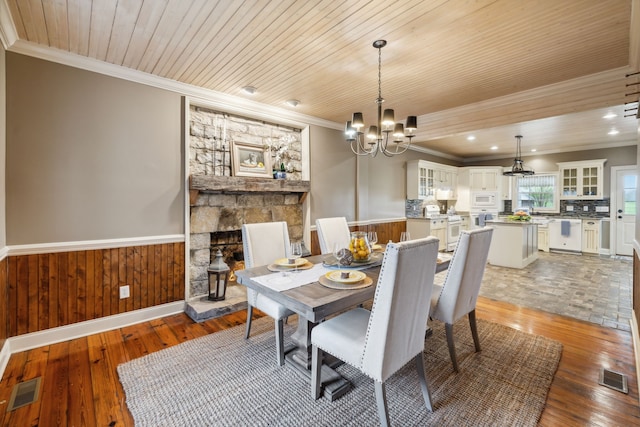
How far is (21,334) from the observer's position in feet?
7.83

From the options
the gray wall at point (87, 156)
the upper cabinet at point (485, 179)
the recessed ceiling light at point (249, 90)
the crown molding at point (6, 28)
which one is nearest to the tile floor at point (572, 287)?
the upper cabinet at point (485, 179)

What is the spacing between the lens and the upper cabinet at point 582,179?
638cm

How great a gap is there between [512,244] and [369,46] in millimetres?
4560

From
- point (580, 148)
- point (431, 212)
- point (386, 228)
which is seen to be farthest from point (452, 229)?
point (580, 148)

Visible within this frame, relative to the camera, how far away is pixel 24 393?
6.12 ft

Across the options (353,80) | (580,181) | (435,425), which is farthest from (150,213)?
(580,181)

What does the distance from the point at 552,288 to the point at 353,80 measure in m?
3.97

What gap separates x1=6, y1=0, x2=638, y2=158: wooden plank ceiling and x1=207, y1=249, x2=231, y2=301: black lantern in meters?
2.04

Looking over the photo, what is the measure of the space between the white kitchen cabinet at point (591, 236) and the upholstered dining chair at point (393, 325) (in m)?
7.21

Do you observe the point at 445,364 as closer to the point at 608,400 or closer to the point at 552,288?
the point at 608,400

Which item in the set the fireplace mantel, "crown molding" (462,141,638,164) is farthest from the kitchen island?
the fireplace mantel

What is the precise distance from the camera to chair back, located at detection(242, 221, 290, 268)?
253cm

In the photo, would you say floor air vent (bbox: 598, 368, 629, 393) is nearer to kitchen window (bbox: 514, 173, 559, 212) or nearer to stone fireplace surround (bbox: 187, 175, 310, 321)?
stone fireplace surround (bbox: 187, 175, 310, 321)

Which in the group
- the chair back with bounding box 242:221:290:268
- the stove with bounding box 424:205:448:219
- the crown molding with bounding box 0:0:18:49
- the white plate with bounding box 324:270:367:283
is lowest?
the white plate with bounding box 324:270:367:283
